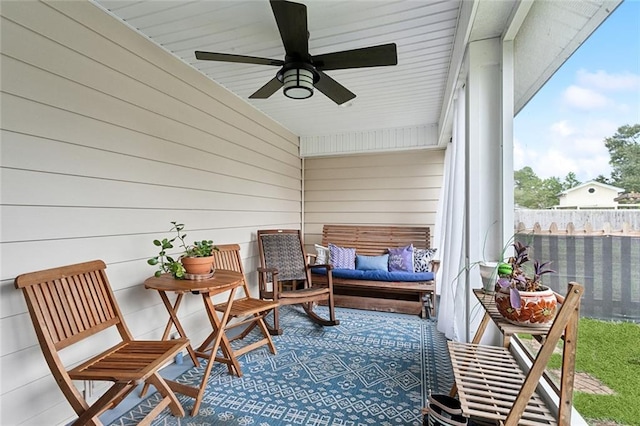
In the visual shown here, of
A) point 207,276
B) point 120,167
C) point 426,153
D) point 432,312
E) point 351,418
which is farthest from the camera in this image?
point 426,153

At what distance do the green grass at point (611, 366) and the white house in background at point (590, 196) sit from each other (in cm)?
43

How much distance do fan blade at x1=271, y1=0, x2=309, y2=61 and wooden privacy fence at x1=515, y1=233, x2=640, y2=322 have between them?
1.65 metres

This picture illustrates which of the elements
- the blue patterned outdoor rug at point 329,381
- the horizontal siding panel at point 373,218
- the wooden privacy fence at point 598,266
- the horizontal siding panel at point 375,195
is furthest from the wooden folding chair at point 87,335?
the horizontal siding panel at point 375,195

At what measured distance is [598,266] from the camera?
123 cm

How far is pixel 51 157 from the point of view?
1.70 meters

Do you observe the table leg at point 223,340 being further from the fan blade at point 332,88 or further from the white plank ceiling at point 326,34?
the white plank ceiling at point 326,34

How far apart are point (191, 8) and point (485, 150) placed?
2.10 m

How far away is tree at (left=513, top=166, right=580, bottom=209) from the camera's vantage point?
1.37 metres

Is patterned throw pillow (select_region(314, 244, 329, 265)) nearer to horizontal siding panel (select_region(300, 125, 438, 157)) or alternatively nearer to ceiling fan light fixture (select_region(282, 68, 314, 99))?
horizontal siding panel (select_region(300, 125, 438, 157))

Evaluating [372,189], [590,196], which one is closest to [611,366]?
[590,196]

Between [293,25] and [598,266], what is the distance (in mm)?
1812

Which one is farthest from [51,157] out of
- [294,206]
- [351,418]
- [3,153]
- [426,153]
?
[426,153]

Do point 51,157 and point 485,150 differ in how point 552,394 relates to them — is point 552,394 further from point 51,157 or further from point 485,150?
point 51,157

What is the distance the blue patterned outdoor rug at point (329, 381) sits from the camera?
183cm
